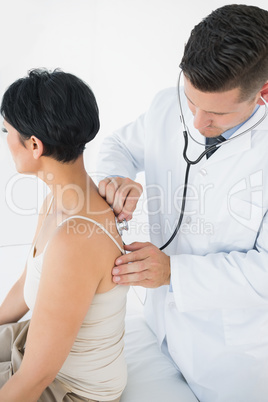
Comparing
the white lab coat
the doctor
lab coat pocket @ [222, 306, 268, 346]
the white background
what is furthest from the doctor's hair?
the white background

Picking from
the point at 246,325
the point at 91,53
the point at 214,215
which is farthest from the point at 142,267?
the point at 91,53

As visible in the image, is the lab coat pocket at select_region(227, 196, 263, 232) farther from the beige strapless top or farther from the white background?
the white background

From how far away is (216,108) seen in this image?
1146 millimetres

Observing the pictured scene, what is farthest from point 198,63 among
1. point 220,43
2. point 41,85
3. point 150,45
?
point 150,45

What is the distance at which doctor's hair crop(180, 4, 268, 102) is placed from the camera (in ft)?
3.50

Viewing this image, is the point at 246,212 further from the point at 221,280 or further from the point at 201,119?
the point at 201,119

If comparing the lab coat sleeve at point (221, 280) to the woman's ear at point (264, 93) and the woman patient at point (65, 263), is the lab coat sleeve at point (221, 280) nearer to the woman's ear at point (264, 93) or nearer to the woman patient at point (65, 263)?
the woman patient at point (65, 263)

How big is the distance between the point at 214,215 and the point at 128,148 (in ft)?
1.71

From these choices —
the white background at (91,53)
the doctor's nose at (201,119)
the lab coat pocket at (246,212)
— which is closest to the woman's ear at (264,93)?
the doctor's nose at (201,119)

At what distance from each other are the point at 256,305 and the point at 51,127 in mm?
795

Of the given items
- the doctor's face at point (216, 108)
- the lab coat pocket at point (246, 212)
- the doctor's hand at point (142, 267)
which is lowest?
the doctor's hand at point (142, 267)

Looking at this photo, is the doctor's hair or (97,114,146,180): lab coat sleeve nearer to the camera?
the doctor's hair

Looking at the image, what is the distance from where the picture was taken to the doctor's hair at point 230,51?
1065 millimetres

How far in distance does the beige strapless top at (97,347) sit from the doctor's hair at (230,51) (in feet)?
1.61
